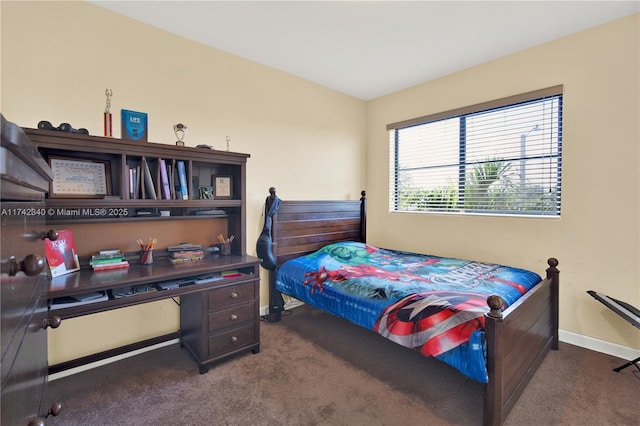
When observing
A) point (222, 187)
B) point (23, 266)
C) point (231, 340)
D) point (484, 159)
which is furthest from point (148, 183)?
point (484, 159)

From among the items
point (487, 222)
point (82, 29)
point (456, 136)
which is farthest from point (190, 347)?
point (456, 136)

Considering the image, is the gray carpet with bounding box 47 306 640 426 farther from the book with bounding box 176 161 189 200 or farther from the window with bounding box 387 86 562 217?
the window with bounding box 387 86 562 217

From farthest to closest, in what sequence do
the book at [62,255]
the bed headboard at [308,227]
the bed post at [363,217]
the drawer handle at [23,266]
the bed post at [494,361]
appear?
the bed post at [363,217] → the bed headboard at [308,227] → the book at [62,255] → the bed post at [494,361] → the drawer handle at [23,266]

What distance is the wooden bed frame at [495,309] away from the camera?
161 centimetres

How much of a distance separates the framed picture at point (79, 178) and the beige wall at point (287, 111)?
0.33 m

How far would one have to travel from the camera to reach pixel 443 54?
2.93 m

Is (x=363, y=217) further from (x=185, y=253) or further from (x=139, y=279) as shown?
(x=139, y=279)

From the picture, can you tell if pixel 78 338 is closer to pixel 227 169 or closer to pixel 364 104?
pixel 227 169

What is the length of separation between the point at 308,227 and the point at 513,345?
2154 mm

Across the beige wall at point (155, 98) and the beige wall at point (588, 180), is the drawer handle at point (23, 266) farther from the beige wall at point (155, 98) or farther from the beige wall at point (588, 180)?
the beige wall at point (588, 180)

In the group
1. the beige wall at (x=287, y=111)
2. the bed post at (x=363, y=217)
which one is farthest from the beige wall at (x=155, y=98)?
the bed post at (x=363, y=217)

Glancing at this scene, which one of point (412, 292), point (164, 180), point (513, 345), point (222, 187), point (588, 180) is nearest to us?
point (513, 345)

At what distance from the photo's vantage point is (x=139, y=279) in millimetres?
1918

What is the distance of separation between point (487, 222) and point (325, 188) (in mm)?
1784
